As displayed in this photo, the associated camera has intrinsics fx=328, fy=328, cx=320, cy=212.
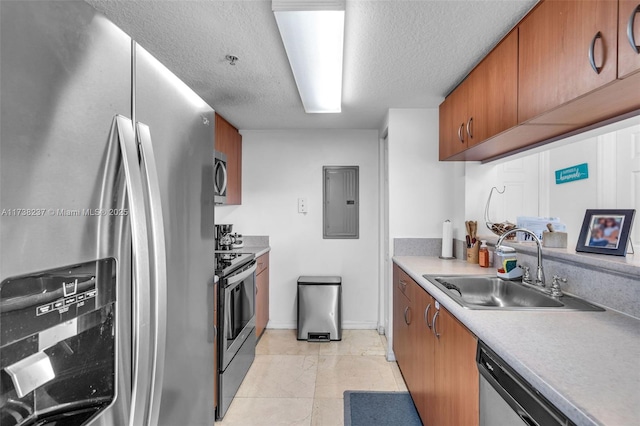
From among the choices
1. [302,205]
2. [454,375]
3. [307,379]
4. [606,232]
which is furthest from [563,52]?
[302,205]

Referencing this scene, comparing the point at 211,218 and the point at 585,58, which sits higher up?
the point at 585,58

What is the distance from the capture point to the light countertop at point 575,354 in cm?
72

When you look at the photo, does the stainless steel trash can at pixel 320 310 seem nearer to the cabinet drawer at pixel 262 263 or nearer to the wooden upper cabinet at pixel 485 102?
the cabinet drawer at pixel 262 263

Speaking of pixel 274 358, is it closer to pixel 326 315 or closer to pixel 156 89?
pixel 326 315

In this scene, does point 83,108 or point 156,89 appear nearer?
point 83,108

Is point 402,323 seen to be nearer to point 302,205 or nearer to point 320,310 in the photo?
point 320,310

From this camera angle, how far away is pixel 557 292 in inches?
61.2

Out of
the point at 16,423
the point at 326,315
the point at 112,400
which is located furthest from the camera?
the point at 326,315

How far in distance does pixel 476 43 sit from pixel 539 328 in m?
1.49

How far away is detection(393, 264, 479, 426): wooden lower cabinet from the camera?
50.8 inches

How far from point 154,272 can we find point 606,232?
185 cm

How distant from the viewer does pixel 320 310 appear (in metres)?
3.33

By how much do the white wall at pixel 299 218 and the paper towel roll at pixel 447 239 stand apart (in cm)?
98

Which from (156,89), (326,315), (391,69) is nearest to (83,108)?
(156,89)
